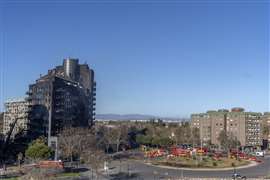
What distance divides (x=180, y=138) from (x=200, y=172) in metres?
51.6

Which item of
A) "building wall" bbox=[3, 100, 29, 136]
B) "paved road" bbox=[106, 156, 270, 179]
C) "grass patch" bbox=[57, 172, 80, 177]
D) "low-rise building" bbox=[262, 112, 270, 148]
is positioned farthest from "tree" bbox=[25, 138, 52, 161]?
"low-rise building" bbox=[262, 112, 270, 148]

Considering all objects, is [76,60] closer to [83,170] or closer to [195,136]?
[195,136]

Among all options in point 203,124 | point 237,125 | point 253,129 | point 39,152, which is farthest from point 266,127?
point 39,152

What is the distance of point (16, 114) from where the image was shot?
97.6m

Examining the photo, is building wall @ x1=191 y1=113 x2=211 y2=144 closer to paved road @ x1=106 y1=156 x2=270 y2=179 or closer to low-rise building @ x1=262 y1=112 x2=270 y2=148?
low-rise building @ x1=262 y1=112 x2=270 y2=148

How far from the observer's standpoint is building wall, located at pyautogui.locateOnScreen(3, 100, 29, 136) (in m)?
89.1

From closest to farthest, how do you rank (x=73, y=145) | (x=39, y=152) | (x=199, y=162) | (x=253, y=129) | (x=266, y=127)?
(x=39, y=152) < (x=199, y=162) < (x=73, y=145) < (x=253, y=129) < (x=266, y=127)

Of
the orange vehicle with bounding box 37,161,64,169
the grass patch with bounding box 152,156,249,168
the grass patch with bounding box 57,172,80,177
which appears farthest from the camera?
the grass patch with bounding box 152,156,249,168

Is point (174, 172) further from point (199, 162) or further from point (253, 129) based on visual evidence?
point (253, 129)

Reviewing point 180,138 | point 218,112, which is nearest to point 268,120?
point 218,112

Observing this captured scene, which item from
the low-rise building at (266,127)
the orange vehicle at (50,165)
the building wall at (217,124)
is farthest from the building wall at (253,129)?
the orange vehicle at (50,165)

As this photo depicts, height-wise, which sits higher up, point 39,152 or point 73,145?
point 73,145

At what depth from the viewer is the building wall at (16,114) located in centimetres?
8912

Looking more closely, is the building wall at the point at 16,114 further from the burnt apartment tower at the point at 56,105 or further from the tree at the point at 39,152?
the tree at the point at 39,152
